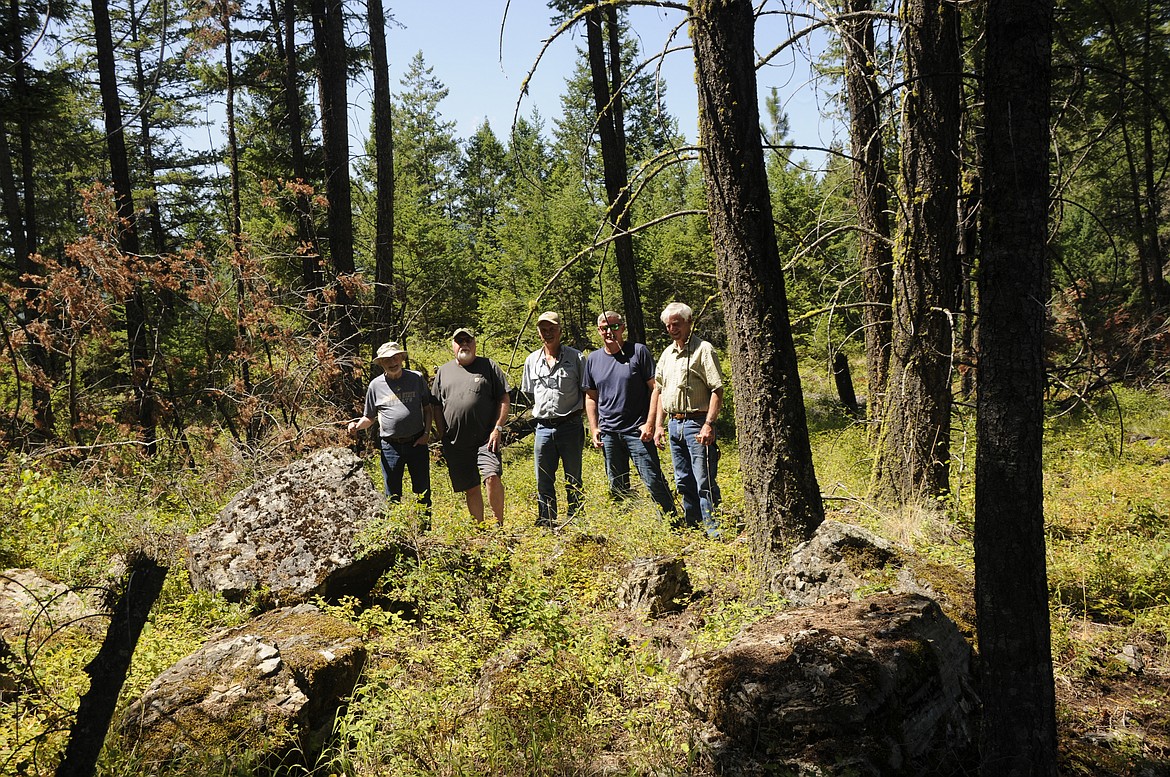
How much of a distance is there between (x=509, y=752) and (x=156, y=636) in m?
2.74

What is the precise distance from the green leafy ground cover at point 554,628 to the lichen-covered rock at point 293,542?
188mm

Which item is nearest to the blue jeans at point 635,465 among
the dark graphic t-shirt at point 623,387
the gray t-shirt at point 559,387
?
the dark graphic t-shirt at point 623,387

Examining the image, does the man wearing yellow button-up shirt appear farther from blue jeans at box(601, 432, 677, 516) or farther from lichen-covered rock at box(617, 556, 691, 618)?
lichen-covered rock at box(617, 556, 691, 618)

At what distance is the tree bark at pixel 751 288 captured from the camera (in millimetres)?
4320

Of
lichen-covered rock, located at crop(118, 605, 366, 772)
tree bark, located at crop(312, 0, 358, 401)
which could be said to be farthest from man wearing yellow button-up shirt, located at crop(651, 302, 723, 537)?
tree bark, located at crop(312, 0, 358, 401)

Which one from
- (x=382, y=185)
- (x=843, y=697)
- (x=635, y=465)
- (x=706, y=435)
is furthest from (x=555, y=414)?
(x=382, y=185)

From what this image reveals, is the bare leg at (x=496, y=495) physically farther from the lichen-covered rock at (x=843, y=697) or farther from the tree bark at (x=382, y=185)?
the tree bark at (x=382, y=185)

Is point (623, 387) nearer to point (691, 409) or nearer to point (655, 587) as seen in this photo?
point (691, 409)

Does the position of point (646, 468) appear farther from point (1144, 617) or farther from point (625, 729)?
point (1144, 617)

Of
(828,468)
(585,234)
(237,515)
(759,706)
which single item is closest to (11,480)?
(237,515)

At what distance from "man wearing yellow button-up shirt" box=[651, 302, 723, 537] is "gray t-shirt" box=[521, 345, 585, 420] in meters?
0.95

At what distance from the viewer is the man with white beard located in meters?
6.71

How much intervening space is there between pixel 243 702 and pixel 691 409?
4.00m

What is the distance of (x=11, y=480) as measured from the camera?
7.21 metres
